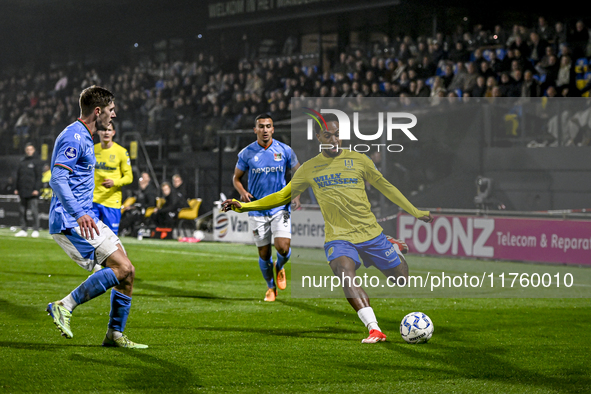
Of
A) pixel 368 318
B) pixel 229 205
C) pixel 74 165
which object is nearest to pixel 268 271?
pixel 368 318

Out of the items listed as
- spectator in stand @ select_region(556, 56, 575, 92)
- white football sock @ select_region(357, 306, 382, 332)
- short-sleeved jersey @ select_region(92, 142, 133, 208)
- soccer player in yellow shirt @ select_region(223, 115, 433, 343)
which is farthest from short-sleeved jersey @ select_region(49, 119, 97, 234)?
spectator in stand @ select_region(556, 56, 575, 92)

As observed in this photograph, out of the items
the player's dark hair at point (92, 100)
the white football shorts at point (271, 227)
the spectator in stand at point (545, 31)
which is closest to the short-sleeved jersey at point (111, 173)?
the white football shorts at point (271, 227)

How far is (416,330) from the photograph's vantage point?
640 centimetres

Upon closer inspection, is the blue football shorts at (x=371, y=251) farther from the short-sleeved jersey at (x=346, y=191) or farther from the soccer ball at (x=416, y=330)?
the soccer ball at (x=416, y=330)

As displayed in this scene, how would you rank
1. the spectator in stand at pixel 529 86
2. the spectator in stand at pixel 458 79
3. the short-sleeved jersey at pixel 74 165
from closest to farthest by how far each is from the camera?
the short-sleeved jersey at pixel 74 165, the spectator in stand at pixel 529 86, the spectator in stand at pixel 458 79

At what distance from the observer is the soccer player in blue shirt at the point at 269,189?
30.6 ft

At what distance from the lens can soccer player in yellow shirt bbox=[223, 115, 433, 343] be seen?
6832 millimetres

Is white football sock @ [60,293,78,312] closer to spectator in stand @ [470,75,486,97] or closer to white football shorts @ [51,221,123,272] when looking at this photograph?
white football shorts @ [51,221,123,272]

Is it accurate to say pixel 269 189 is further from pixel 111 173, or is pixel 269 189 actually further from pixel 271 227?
pixel 111 173

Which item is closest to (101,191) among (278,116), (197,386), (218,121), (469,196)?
(197,386)

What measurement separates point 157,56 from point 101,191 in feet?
74.3

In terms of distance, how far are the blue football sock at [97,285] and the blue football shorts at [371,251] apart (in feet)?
6.37

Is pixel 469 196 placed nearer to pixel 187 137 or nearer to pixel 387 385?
pixel 387 385

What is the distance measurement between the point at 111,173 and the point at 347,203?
4.49 m
